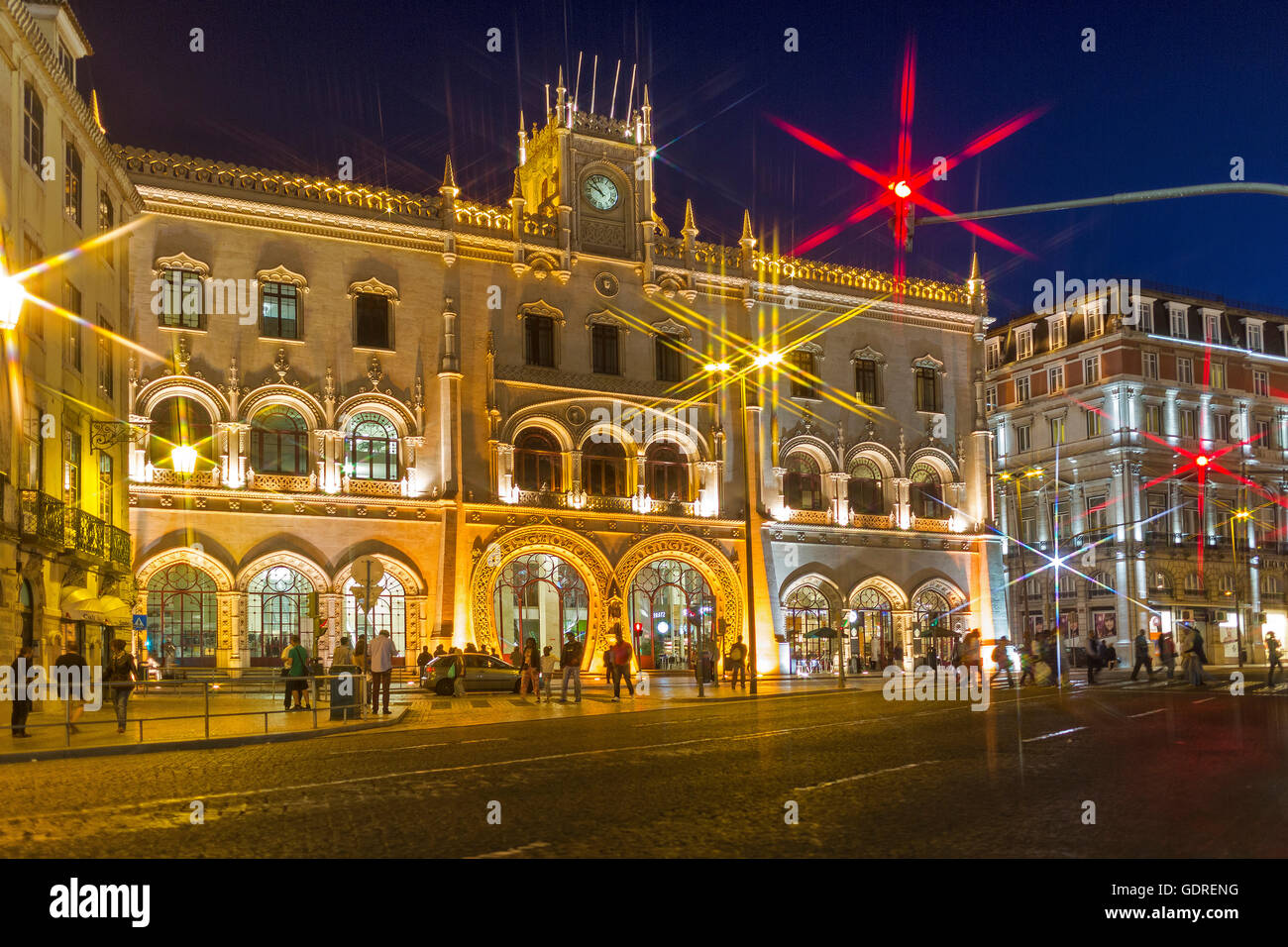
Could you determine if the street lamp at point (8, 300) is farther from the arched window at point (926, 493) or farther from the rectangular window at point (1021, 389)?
the rectangular window at point (1021, 389)

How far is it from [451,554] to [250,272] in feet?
36.8

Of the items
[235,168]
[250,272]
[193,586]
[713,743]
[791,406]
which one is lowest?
[713,743]

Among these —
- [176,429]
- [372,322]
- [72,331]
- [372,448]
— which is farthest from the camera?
[372,322]

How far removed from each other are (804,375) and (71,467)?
28147mm

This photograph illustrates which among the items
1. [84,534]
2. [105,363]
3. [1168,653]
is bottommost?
[1168,653]

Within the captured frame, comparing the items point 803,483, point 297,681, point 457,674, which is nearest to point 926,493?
point 803,483

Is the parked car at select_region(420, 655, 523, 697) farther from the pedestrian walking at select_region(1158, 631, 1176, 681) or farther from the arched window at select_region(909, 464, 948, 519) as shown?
the arched window at select_region(909, 464, 948, 519)

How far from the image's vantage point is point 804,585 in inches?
1965

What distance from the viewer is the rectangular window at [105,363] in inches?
1336

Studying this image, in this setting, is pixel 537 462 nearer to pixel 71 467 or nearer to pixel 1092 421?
pixel 71 467

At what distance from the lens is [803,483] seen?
166 feet

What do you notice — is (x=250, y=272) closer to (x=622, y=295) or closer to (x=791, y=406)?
(x=622, y=295)

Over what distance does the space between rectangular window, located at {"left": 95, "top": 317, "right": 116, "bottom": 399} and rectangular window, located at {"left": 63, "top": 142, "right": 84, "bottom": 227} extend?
347cm
